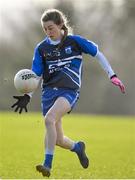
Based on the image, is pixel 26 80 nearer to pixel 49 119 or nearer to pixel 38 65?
pixel 38 65

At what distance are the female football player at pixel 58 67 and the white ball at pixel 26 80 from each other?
78mm

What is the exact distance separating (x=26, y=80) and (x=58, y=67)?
42cm

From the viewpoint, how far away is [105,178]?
8.49m

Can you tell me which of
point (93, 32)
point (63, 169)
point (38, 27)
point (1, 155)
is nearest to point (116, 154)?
point (1, 155)

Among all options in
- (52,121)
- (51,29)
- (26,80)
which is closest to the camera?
(52,121)

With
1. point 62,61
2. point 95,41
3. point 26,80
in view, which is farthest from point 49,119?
point 95,41

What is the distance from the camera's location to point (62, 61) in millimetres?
8328

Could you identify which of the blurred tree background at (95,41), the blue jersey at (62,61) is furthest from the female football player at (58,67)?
the blurred tree background at (95,41)

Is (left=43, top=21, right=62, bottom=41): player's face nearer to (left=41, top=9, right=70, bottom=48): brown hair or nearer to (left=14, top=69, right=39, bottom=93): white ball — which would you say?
(left=41, top=9, right=70, bottom=48): brown hair

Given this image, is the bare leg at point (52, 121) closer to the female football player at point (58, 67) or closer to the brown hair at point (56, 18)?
the female football player at point (58, 67)

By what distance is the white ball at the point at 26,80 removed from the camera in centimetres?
840

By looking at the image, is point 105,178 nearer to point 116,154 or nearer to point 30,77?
point 30,77

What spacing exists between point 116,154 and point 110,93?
25978mm

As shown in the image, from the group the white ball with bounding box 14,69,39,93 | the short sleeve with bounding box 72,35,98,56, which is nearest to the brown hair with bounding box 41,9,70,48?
the short sleeve with bounding box 72,35,98,56
